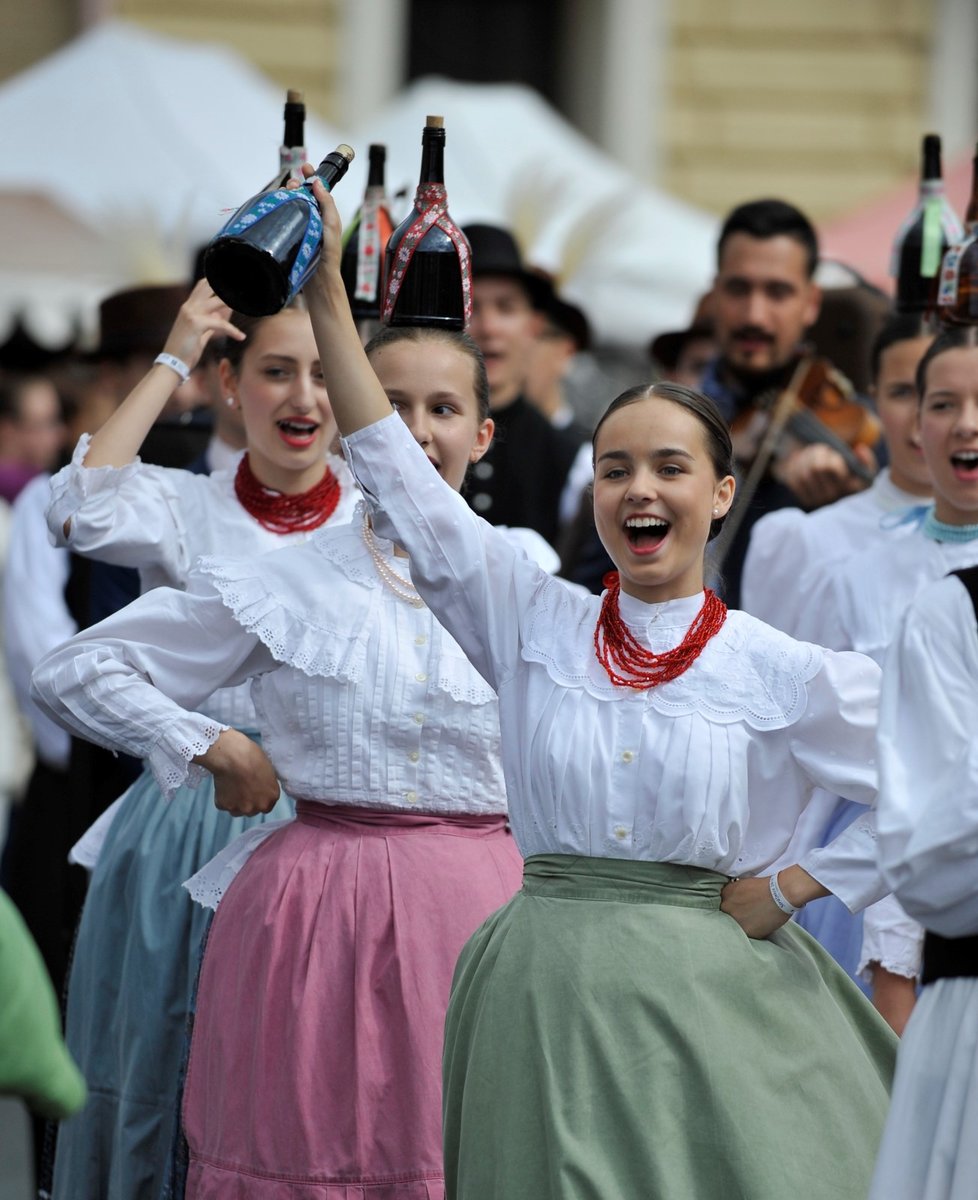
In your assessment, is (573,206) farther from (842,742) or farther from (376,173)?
(842,742)

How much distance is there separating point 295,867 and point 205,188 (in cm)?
734

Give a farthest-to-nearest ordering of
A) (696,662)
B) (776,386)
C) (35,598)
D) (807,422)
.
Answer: (35,598) → (776,386) → (807,422) → (696,662)

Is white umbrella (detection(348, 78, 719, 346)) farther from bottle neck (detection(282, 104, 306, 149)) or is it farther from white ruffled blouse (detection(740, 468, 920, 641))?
bottle neck (detection(282, 104, 306, 149))

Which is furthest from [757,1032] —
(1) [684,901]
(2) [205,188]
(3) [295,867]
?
(2) [205,188]

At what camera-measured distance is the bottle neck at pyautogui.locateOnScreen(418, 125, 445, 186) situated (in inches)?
157

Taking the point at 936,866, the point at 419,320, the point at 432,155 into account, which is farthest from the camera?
the point at 419,320

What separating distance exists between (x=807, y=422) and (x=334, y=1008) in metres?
2.72

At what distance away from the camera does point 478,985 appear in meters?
3.71

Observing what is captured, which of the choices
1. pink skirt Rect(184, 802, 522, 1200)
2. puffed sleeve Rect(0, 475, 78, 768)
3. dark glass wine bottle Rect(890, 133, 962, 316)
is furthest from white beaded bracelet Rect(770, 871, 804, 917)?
puffed sleeve Rect(0, 475, 78, 768)

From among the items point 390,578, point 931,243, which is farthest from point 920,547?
point 390,578

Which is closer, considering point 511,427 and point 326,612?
point 326,612

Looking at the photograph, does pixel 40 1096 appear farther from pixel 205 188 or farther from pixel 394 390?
pixel 205 188

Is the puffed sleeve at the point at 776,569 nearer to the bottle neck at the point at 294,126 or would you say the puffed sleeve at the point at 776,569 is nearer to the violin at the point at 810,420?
the violin at the point at 810,420

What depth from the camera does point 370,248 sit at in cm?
499
